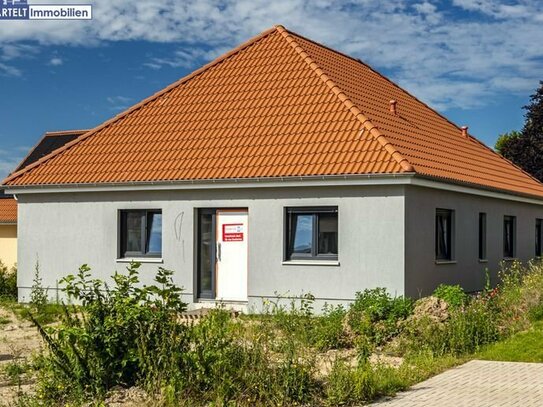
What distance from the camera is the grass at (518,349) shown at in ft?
42.5

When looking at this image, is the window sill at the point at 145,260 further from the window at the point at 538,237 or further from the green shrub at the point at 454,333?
the window at the point at 538,237

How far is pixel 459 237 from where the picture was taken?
2045 cm

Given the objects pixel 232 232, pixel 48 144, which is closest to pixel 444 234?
pixel 232 232

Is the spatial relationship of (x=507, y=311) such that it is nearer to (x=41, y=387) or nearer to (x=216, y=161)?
(x=216, y=161)

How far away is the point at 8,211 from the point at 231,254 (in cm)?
1387

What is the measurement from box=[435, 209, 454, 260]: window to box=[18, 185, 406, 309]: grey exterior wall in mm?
2464

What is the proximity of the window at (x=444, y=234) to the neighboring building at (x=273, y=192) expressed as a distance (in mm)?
40

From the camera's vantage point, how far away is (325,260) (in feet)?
59.4

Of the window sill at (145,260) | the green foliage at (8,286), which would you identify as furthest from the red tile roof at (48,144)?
the window sill at (145,260)

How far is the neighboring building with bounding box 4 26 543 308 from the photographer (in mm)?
17719

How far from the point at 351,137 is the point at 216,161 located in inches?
132

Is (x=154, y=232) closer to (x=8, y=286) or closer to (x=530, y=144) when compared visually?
(x=8, y=286)

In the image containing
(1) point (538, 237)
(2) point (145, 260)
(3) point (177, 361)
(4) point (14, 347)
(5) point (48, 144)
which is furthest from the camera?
(5) point (48, 144)

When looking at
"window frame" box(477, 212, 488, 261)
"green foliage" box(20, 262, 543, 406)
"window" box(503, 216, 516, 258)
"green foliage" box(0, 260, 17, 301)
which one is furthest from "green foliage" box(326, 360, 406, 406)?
"green foliage" box(0, 260, 17, 301)
